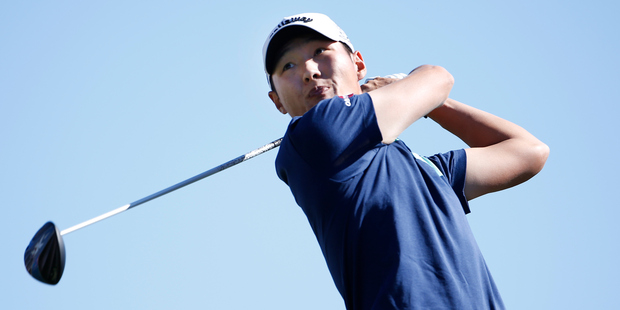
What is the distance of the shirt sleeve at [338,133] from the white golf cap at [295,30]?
0.74 metres

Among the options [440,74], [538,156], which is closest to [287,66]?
[440,74]

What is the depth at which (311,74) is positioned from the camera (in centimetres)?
340

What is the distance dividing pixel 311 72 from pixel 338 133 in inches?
28.8

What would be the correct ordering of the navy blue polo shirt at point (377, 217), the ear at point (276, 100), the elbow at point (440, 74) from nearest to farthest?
the navy blue polo shirt at point (377, 217)
the elbow at point (440, 74)
the ear at point (276, 100)

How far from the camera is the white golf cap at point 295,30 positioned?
3.47 metres

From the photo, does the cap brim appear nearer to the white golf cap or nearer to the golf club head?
the white golf cap

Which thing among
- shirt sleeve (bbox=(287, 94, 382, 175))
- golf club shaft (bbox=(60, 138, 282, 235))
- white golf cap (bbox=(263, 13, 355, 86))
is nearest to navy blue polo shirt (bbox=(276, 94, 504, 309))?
shirt sleeve (bbox=(287, 94, 382, 175))

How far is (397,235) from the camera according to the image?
8.62ft

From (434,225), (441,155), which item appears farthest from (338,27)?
(434,225)

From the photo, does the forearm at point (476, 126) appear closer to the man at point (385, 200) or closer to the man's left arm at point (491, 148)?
the man's left arm at point (491, 148)

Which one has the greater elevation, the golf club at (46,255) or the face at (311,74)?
the face at (311,74)

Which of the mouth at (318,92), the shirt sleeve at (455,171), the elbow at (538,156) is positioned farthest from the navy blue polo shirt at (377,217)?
the elbow at (538,156)

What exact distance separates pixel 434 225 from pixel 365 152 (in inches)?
16.6

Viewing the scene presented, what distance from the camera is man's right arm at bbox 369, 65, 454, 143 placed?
2.83 meters
